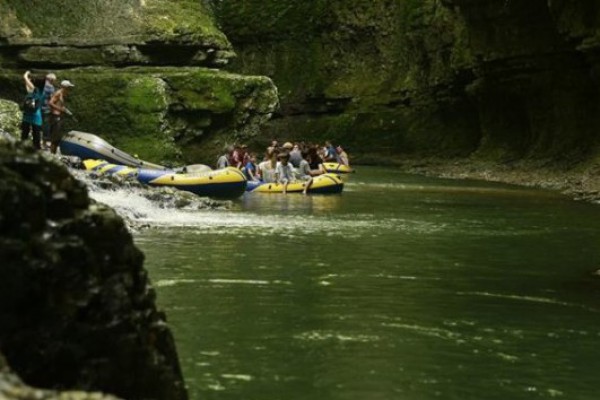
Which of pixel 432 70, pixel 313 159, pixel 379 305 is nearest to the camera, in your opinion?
pixel 379 305

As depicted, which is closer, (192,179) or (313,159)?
(192,179)

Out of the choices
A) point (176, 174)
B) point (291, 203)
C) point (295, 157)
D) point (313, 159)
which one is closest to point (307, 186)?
point (291, 203)

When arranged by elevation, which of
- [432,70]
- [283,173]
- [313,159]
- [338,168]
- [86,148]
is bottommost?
[338,168]

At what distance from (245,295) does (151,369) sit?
17.7ft

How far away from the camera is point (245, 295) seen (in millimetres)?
10125

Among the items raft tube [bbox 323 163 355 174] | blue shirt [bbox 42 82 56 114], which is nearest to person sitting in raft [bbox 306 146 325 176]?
raft tube [bbox 323 163 355 174]

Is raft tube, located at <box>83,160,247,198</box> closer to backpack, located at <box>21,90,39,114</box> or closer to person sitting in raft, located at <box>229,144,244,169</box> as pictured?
backpack, located at <box>21,90,39,114</box>

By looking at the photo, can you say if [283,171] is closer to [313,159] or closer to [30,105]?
[313,159]

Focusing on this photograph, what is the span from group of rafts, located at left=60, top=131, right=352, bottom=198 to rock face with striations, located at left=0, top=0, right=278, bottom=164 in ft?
11.8

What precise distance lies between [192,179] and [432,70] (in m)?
28.1

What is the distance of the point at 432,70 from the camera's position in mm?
48969

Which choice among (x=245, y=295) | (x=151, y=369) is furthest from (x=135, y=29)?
(x=151, y=369)

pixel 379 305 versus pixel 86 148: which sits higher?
pixel 86 148

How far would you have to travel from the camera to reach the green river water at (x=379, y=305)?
6.88m
